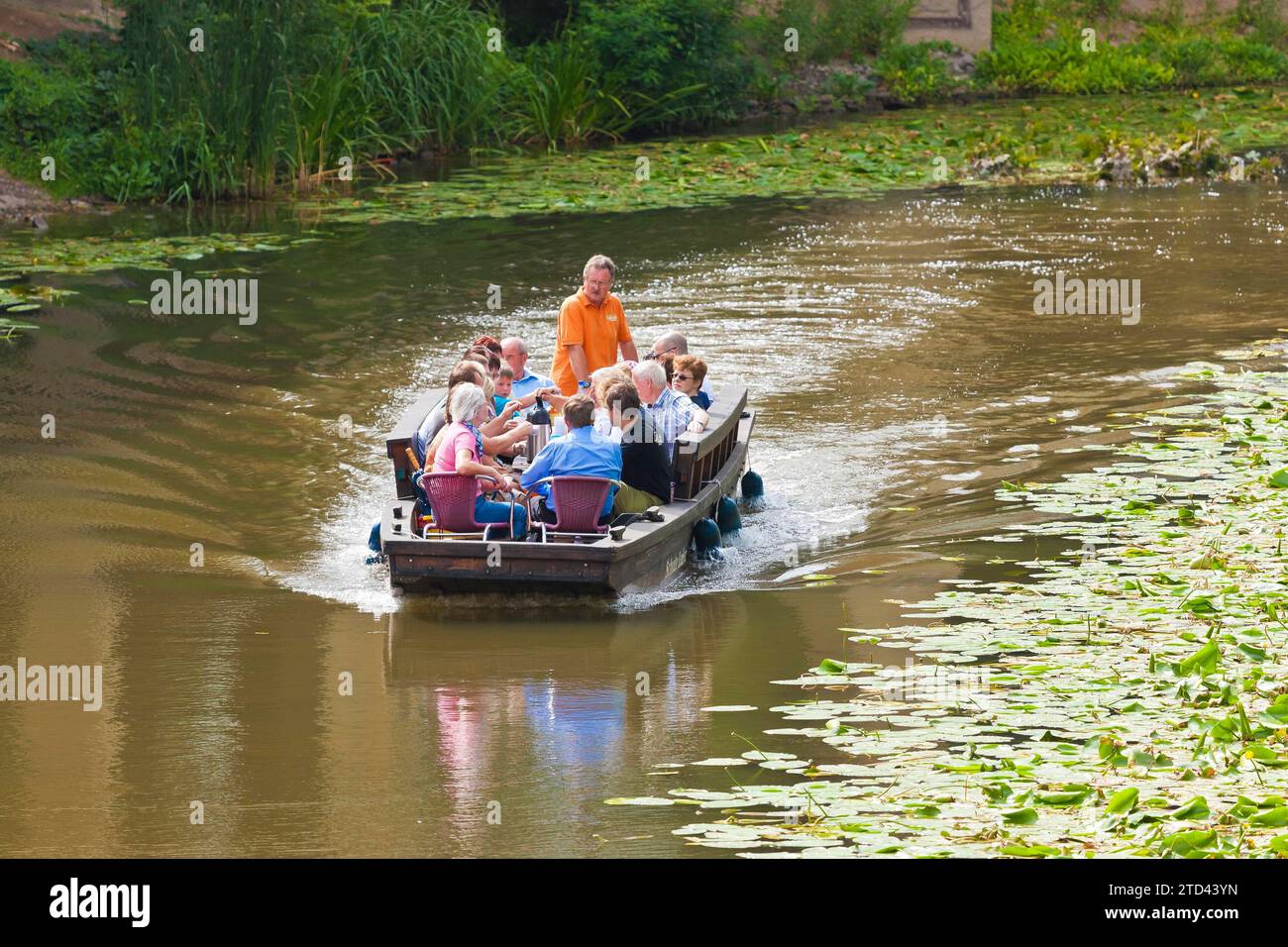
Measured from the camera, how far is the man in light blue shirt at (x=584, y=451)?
9328mm

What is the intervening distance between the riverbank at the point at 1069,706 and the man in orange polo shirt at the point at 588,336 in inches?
122

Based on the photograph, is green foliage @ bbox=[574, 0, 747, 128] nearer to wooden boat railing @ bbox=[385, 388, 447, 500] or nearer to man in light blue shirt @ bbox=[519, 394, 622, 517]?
wooden boat railing @ bbox=[385, 388, 447, 500]

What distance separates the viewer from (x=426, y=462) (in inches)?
375

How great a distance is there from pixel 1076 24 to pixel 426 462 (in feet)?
103

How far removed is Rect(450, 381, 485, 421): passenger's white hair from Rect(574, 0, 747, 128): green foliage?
67.0ft

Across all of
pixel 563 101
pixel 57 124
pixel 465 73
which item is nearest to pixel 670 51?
pixel 563 101

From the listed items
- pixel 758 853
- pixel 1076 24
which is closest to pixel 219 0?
pixel 758 853

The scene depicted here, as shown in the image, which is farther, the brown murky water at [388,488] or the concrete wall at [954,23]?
the concrete wall at [954,23]

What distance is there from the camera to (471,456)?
9.21m

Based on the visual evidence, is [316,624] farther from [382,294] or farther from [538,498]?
[382,294]

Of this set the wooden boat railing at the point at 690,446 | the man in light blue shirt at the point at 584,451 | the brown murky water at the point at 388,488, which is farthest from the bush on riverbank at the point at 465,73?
the man in light blue shirt at the point at 584,451

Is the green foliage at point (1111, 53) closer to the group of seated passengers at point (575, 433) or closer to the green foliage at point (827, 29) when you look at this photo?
the green foliage at point (827, 29)

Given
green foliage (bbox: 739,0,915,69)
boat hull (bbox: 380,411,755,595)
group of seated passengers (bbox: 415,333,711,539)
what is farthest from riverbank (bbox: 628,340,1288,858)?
green foliage (bbox: 739,0,915,69)

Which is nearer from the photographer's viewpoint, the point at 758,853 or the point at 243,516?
the point at 758,853
